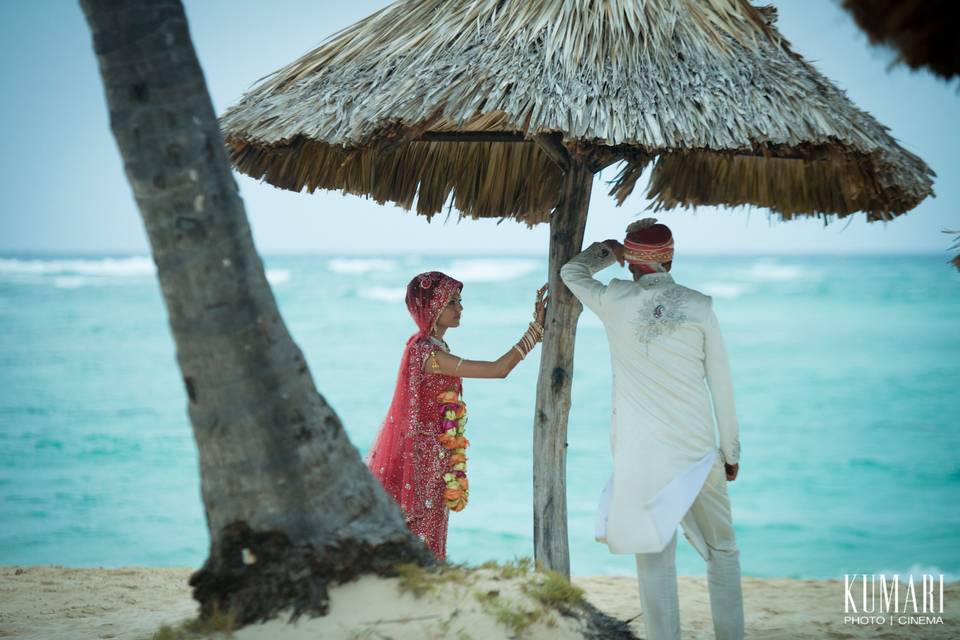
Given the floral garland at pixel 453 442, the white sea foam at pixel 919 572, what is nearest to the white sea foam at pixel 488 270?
the white sea foam at pixel 919 572

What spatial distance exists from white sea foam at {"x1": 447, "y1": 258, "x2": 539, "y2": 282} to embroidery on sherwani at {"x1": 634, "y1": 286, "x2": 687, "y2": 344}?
35.9 metres

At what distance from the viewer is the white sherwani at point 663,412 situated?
3.36 metres

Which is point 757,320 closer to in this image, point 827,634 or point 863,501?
point 863,501

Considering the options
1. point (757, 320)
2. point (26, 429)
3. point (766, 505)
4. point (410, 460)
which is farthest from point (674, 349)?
point (757, 320)

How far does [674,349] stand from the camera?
3.38 m

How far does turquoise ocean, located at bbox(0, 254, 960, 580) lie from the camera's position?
9125mm

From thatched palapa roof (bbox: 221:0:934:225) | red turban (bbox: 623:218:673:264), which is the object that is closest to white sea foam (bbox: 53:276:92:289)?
thatched palapa roof (bbox: 221:0:934:225)

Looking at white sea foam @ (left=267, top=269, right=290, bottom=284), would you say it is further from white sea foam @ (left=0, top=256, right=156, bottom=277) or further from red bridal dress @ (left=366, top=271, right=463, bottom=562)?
red bridal dress @ (left=366, top=271, right=463, bottom=562)

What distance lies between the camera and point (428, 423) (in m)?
4.17

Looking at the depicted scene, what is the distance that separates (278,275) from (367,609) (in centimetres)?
3911

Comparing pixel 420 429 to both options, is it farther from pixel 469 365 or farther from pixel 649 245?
pixel 649 245

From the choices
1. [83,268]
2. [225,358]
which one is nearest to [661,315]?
[225,358]

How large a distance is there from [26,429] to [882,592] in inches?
508

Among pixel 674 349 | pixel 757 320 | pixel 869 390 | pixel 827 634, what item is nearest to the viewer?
pixel 674 349
